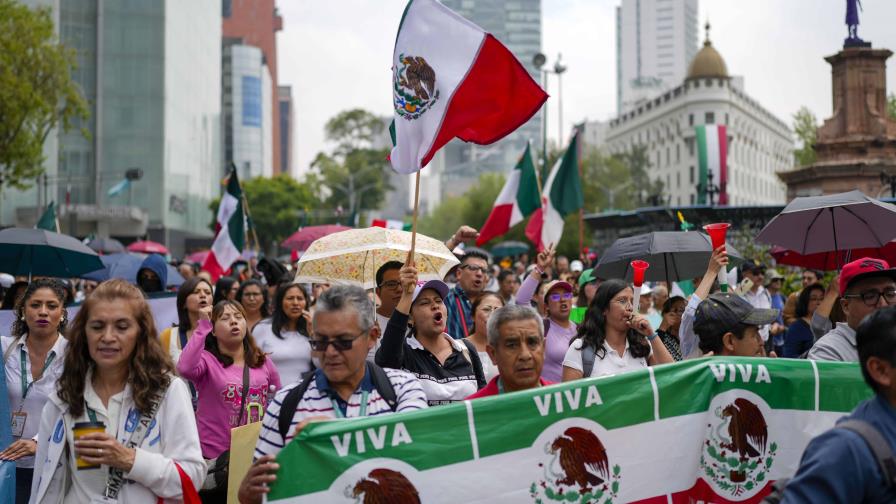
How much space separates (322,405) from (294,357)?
3277mm

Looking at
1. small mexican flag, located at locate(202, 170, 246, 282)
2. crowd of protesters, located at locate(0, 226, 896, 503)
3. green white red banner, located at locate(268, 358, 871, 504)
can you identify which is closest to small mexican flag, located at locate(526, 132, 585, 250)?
small mexican flag, located at locate(202, 170, 246, 282)

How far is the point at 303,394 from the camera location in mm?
3799

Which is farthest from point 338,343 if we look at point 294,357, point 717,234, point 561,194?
point 561,194

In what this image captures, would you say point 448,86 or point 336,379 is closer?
point 336,379

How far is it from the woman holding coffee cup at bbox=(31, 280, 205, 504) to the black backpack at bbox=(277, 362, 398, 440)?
1.17ft

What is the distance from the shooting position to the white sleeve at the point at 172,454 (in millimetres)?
3574

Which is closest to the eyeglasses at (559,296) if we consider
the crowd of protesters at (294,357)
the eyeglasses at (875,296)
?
the crowd of protesters at (294,357)

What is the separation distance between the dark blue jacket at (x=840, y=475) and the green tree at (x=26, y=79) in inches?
1015

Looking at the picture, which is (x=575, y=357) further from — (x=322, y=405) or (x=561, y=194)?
(x=561, y=194)

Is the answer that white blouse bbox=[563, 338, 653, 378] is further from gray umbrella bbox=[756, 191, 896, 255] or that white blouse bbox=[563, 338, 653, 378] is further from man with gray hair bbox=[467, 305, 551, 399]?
gray umbrella bbox=[756, 191, 896, 255]

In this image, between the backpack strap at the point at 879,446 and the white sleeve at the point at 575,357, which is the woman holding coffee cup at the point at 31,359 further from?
the backpack strap at the point at 879,446

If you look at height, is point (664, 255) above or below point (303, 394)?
above

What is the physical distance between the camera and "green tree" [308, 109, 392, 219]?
81.2 metres

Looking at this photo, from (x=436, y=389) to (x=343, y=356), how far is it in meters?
1.48
